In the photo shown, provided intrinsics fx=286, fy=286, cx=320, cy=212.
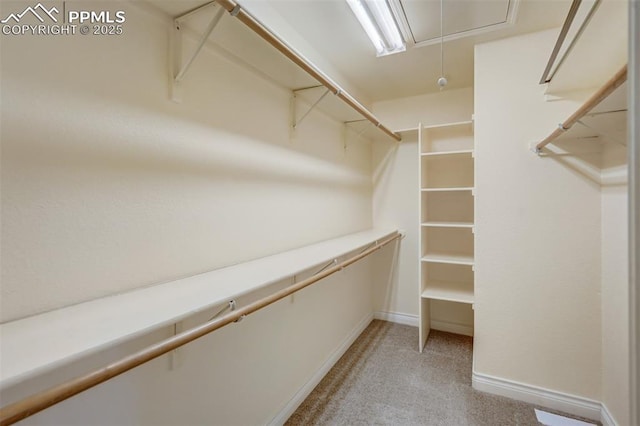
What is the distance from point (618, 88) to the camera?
883 millimetres

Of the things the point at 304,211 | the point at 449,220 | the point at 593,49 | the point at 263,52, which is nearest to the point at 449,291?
the point at 449,220

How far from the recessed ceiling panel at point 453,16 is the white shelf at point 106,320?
5.45ft

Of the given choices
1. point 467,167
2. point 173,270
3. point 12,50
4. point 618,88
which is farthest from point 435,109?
point 12,50

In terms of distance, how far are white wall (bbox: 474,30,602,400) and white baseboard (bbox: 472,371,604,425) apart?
3cm

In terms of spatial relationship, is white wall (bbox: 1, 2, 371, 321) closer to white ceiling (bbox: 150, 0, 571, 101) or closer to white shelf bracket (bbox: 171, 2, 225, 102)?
white shelf bracket (bbox: 171, 2, 225, 102)

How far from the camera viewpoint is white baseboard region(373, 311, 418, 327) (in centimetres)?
308

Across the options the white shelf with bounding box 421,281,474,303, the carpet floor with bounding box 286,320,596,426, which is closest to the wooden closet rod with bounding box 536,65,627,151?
the white shelf with bounding box 421,281,474,303

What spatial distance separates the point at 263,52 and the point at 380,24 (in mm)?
919

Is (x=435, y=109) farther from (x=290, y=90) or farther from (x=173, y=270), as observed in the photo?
(x=173, y=270)

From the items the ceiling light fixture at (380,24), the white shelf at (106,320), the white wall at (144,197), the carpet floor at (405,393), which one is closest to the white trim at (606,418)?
the carpet floor at (405,393)

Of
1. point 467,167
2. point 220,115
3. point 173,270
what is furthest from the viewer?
point 467,167

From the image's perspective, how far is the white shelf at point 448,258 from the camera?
2.40 metres

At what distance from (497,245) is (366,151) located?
1.59 metres

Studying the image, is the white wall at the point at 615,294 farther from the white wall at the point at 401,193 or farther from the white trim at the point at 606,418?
the white wall at the point at 401,193
